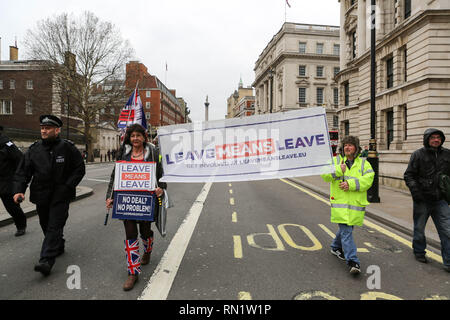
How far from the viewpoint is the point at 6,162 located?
5.63m

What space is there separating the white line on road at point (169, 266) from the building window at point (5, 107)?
55.6m

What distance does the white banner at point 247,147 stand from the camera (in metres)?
4.09

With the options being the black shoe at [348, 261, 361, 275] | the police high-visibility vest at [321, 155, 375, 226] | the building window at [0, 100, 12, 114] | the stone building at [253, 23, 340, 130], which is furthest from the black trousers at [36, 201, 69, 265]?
the stone building at [253, 23, 340, 130]

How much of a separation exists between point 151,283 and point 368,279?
8.90ft

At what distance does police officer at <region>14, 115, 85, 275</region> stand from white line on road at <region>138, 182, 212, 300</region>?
141cm

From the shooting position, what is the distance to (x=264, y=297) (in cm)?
326

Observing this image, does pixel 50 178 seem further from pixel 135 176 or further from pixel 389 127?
pixel 389 127

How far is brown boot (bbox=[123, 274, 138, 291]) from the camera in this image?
3414 mm

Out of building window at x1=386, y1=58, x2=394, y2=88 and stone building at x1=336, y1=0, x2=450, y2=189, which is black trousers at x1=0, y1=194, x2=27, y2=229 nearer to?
stone building at x1=336, y1=0, x2=450, y2=189

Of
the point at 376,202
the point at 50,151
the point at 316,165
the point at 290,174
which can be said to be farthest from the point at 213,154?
the point at 376,202

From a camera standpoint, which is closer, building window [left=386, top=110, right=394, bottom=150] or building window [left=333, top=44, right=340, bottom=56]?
building window [left=386, top=110, right=394, bottom=150]

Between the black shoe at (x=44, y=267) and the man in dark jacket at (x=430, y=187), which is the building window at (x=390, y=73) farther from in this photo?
the black shoe at (x=44, y=267)

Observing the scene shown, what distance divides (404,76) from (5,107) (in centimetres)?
5693

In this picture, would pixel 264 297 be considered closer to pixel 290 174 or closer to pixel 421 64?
pixel 290 174
